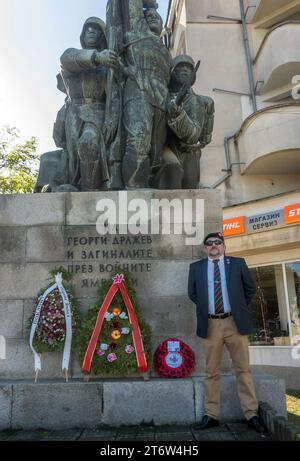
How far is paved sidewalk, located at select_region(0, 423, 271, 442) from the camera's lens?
3845 millimetres

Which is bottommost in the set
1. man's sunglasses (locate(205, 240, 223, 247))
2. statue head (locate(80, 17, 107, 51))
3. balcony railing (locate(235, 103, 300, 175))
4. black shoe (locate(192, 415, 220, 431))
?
black shoe (locate(192, 415, 220, 431))

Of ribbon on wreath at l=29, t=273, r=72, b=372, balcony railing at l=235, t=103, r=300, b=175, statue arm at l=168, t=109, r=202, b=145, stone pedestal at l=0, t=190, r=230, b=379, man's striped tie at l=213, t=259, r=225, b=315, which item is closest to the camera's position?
man's striped tie at l=213, t=259, r=225, b=315

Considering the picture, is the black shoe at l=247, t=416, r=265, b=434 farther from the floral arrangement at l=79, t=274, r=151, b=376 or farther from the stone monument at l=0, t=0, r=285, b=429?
the floral arrangement at l=79, t=274, r=151, b=376

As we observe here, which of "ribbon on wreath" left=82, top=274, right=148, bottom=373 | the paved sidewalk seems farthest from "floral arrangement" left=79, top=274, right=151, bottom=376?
the paved sidewalk

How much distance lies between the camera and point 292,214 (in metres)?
12.5

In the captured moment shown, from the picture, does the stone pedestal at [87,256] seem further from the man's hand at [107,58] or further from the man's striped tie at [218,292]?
the man's hand at [107,58]

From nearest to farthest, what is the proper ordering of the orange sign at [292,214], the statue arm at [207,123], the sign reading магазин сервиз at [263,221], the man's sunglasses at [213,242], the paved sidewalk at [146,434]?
the paved sidewalk at [146,434] < the man's sunglasses at [213,242] < the statue arm at [207,123] < the orange sign at [292,214] < the sign reading магазин сервиз at [263,221]

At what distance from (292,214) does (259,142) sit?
11.9ft

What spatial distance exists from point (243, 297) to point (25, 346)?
255cm

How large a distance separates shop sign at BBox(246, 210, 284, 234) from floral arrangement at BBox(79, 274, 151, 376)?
29.3ft

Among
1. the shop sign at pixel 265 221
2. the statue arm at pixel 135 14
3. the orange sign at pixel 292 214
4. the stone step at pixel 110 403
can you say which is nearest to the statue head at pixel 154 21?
the statue arm at pixel 135 14

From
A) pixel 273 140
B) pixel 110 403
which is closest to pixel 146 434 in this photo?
pixel 110 403

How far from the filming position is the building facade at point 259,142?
12898 mm

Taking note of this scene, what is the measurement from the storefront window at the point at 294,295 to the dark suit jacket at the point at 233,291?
29.1ft
